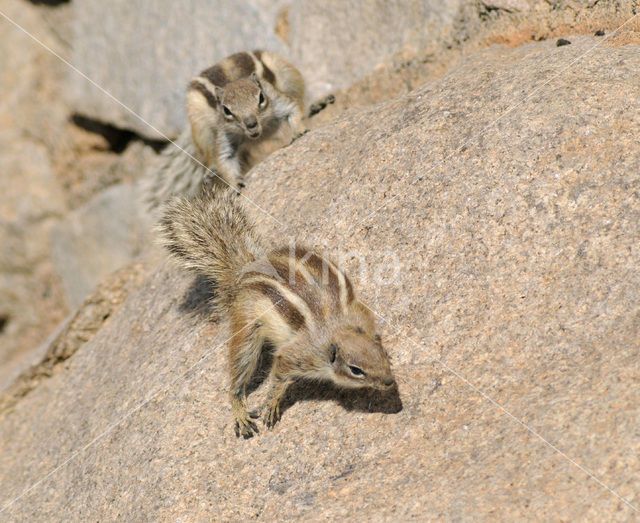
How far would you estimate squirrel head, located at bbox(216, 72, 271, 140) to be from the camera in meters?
5.45

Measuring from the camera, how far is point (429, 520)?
9.61ft

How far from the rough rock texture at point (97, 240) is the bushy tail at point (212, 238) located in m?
4.30

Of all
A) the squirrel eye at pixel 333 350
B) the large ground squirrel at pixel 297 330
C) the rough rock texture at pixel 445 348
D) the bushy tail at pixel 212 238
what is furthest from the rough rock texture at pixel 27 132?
the squirrel eye at pixel 333 350

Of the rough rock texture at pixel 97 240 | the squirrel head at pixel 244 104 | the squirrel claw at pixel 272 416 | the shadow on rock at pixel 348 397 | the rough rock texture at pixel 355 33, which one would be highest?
the squirrel head at pixel 244 104

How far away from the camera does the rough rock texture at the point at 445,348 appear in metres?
3.05

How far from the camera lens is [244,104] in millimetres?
5445

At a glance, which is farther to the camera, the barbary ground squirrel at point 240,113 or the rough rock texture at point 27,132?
the rough rock texture at point 27,132

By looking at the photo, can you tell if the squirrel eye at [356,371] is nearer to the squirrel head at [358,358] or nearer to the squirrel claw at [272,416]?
the squirrel head at [358,358]

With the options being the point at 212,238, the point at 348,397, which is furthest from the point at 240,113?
the point at 348,397

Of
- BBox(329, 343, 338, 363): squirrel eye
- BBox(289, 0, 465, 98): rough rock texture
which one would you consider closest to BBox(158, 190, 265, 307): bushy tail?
BBox(329, 343, 338, 363): squirrel eye

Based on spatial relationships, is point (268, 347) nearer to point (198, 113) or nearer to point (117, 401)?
point (117, 401)

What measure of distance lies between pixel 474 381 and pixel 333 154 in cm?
235

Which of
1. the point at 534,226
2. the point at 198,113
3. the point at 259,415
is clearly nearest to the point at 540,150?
the point at 534,226

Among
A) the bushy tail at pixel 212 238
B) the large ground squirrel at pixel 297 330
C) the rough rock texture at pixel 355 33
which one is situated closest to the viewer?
the large ground squirrel at pixel 297 330
